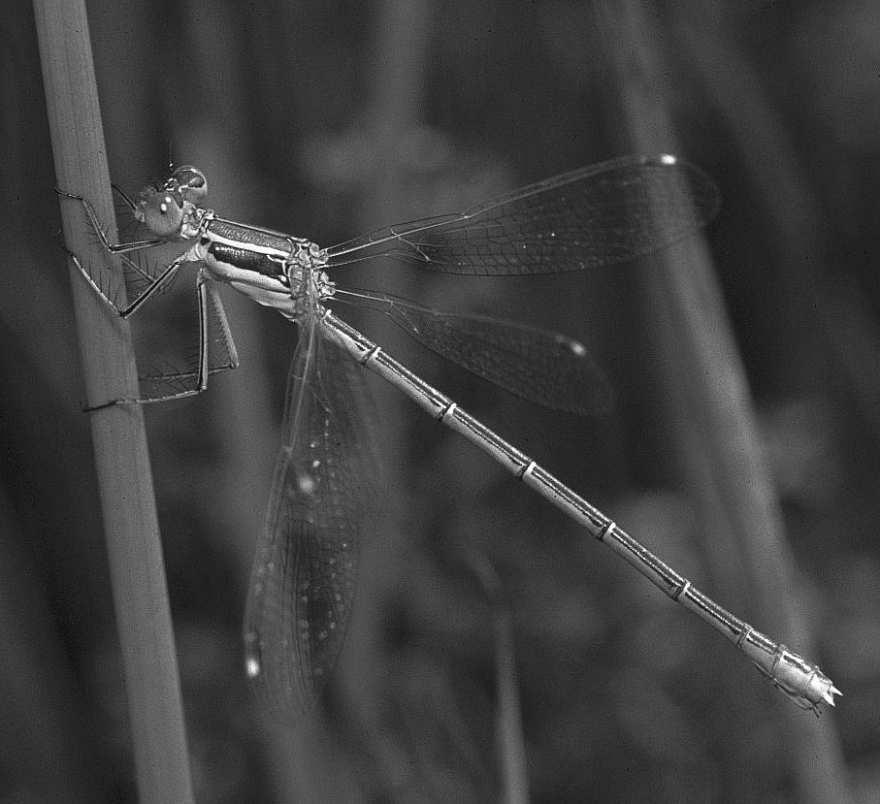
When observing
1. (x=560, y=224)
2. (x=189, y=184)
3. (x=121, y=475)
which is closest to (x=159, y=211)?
(x=189, y=184)

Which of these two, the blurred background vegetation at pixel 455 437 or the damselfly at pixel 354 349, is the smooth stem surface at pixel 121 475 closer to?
the damselfly at pixel 354 349

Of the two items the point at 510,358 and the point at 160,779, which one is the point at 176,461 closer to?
the point at 510,358

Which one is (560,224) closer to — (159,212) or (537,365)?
(537,365)

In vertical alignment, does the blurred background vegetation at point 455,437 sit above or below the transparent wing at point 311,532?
above

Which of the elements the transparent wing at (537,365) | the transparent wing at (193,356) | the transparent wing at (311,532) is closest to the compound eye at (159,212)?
the transparent wing at (193,356)

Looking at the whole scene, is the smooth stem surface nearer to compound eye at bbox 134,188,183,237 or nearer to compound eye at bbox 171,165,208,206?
compound eye at bbox 134,188,183,237

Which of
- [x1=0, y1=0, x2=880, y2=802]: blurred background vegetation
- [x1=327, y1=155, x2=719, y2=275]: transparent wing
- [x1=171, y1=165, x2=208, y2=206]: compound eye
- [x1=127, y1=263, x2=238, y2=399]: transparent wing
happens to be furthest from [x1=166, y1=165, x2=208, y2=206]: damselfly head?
[x1=0, y1=0, x2=880, y2=802]: blurred background vegetation

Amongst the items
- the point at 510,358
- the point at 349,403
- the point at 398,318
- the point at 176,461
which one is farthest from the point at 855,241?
the point at 176,461

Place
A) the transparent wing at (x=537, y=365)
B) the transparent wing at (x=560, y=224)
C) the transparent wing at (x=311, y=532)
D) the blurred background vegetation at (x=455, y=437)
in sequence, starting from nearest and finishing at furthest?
1. the transparent wing at (x=311, y=532)
2. the transparent wing at (x=560, y=224)
3. the transparent wing at (x=537, y=365)
4. the blurred background vegetation at (x=455, y=437)

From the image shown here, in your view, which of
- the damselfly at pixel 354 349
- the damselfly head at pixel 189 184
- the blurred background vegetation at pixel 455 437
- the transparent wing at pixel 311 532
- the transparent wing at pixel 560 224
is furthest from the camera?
the blurred background vegetation at pixel 455 437
